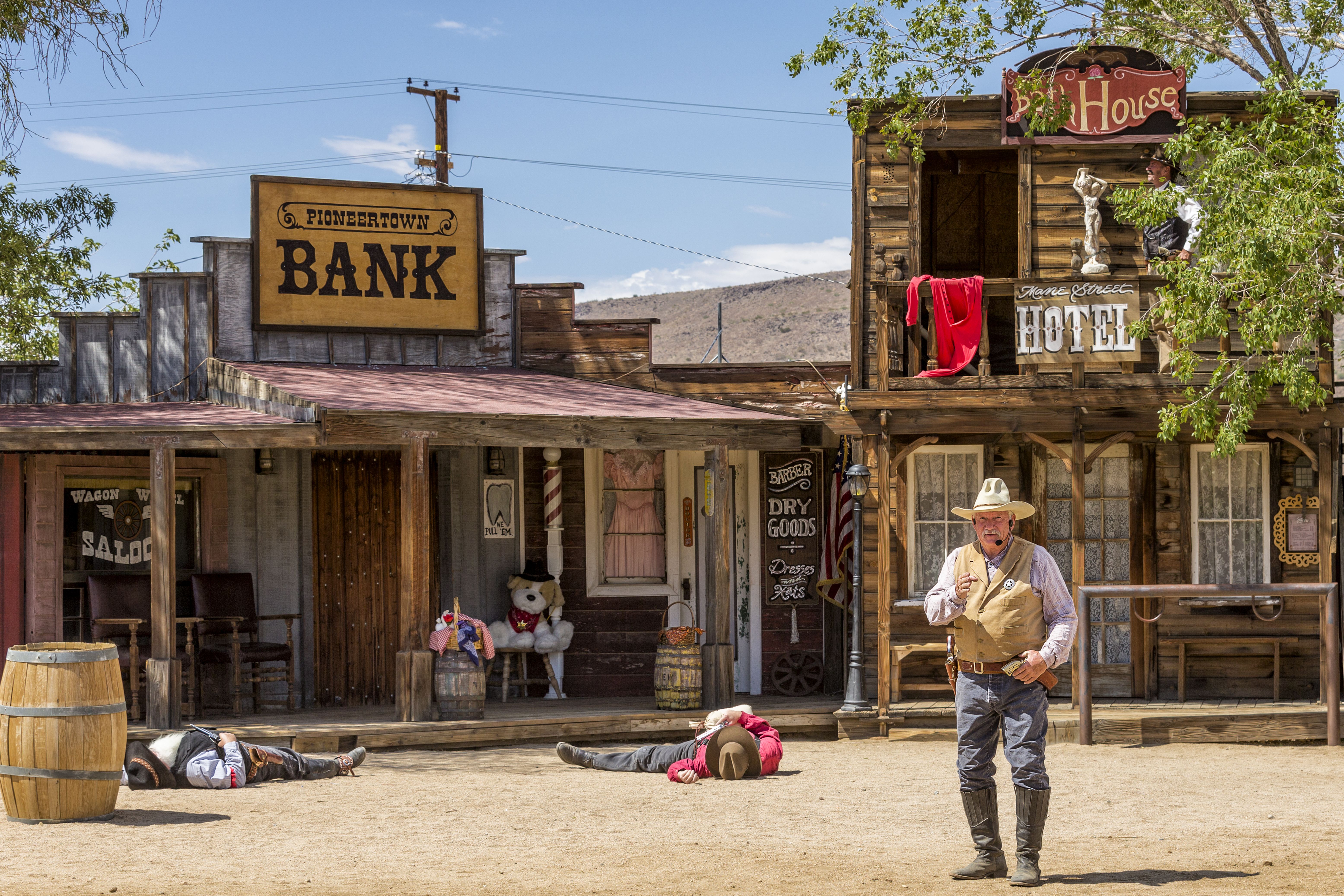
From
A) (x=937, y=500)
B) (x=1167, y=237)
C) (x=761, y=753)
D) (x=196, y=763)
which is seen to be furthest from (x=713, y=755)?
(x=1167, y=237)

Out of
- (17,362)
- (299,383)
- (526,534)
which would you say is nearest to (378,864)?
(299,383)

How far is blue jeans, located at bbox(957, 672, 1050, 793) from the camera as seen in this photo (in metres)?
6.30

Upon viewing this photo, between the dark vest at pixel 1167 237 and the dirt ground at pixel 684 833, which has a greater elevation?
the dark vest at pixel 1167 237

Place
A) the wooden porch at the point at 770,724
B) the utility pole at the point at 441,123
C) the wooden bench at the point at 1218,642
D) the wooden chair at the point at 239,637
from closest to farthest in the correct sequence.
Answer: the wooden porch at the point at 770,724 < the wooden chair at the point at 239,637 < the wooden bench at the point at 1218,642 < the utility pole at the point at 441,123

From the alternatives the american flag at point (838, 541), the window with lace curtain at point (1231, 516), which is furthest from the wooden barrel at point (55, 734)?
the window with lace curtain at point (1231, 516)

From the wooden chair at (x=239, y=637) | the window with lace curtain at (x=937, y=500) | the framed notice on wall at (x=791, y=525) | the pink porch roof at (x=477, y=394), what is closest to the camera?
the pink porch roof at (x=477, y=394)

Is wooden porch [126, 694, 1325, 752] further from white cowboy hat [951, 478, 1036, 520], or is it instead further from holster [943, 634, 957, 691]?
white cowboy hat [951, 478, 1036, 520]

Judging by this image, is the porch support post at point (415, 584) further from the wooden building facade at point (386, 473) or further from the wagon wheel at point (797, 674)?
the wagon wheel at point (797, 674)

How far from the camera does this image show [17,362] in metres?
13.2

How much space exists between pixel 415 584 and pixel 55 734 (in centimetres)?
372

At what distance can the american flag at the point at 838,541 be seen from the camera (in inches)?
522

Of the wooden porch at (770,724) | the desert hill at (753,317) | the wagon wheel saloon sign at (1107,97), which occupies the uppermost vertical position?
the desert hill at (753,317)

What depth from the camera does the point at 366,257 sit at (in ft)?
44.2

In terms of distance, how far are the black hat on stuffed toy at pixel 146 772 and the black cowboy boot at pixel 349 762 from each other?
41.0 inches
